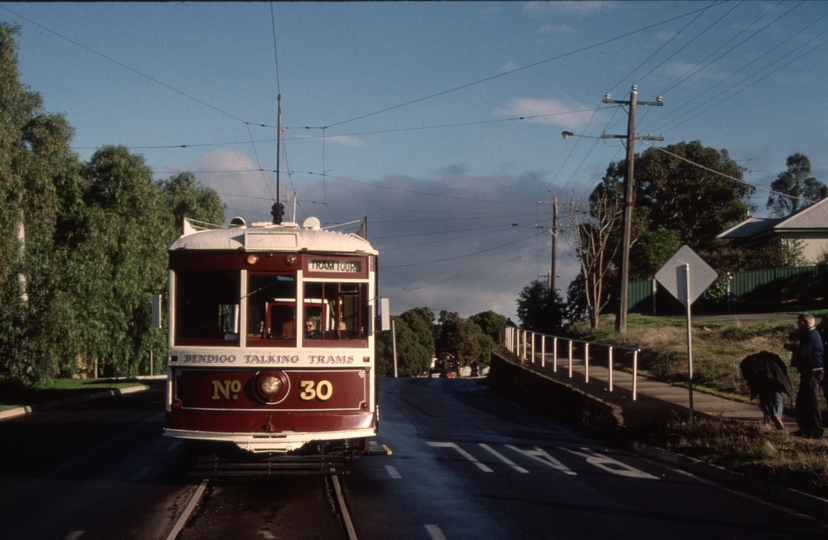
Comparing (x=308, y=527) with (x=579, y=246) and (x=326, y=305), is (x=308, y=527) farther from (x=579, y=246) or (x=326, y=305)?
(x=579, y=246)

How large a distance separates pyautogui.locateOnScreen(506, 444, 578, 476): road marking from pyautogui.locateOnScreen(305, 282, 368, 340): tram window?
11.8ft

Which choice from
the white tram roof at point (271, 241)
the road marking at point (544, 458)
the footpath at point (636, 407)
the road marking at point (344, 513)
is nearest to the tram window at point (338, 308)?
the white tram roof at point (271, 241)

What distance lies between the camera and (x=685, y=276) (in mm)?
15078

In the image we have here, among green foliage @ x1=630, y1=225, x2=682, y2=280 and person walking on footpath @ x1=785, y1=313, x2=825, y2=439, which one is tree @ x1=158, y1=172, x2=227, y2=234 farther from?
person walking on footpath @ x1=785, y1=313, x2=825, y2=439

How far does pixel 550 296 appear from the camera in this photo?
4244 centimetres

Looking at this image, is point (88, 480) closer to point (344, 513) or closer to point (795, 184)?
point (344, 513)

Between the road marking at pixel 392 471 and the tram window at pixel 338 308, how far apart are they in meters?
2.09

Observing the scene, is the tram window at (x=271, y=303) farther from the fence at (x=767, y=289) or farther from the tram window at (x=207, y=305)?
the fence at (x=767, y=289)

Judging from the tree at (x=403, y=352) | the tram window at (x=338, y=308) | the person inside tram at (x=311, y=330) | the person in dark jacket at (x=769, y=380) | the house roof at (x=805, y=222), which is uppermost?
the house roof at (x=805, y=222)

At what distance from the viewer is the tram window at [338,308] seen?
10.3m

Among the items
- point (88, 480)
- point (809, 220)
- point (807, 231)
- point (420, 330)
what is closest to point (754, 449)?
point (88, 480)

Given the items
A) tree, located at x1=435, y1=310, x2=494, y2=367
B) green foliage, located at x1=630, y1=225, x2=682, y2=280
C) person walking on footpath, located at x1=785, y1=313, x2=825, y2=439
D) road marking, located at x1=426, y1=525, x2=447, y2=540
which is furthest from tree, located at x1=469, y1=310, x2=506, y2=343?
road marking, located at x1=426, y1=525, x2=447, y2=540

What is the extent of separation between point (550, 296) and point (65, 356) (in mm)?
22953

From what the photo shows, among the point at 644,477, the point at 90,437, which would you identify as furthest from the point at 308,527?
the point at 90,437
